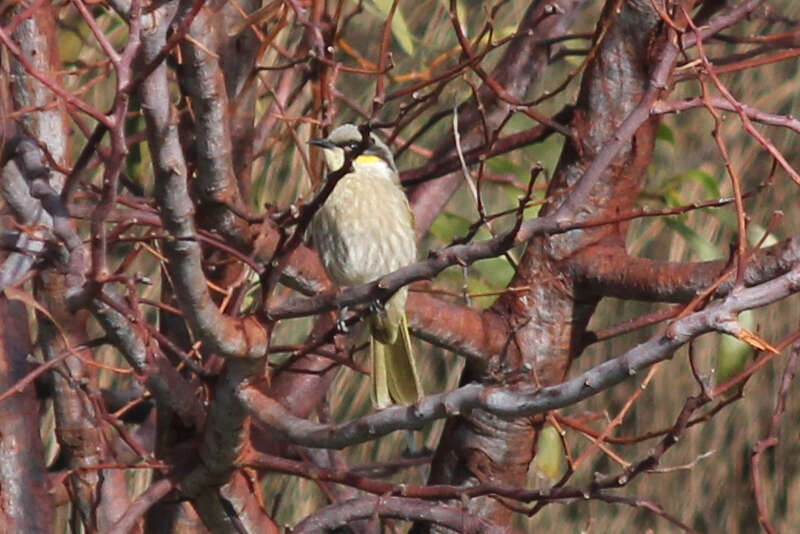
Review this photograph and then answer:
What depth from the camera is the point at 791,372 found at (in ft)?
6.61

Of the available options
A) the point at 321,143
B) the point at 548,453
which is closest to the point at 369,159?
the point at 321,143

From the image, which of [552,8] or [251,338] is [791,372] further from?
[251,338]

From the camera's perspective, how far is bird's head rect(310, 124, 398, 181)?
2.45m

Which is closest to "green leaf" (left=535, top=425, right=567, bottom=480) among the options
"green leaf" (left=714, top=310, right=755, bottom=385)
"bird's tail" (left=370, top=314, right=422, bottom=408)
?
"bird's tail" (left=370, top=314, right=422, bottom=408)

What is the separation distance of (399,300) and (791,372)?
0.61 meters

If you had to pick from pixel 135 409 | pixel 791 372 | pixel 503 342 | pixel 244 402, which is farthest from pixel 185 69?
pixel 135 409

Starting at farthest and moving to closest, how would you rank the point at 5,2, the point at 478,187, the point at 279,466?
the point at 279,466
the point at 5,2
the point at 478,187

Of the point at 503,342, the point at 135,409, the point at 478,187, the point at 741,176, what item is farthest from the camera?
the point at 741,176

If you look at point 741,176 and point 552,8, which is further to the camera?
point 741,176

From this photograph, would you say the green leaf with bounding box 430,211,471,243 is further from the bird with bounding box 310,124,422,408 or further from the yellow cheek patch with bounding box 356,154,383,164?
the yellow cheek patch with bounding box 356,154,383,164

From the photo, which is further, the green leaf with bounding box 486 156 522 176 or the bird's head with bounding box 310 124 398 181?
the green leaf with bounding box 486 156 522 176

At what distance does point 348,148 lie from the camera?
2.21 meters

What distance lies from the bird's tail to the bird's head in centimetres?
30

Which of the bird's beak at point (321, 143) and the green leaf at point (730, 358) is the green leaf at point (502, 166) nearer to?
the bird's beak at point (321, 143)
